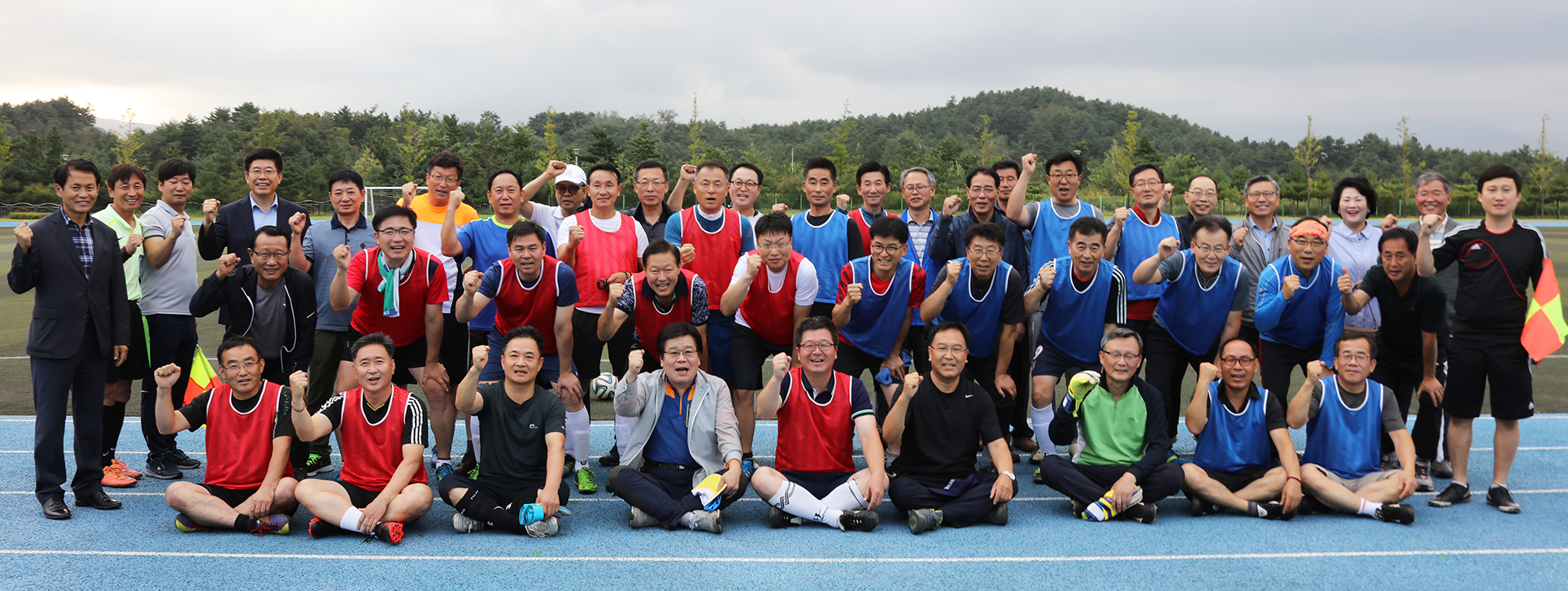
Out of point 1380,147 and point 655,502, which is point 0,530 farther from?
point 1380,147

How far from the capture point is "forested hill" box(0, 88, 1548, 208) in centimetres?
4578

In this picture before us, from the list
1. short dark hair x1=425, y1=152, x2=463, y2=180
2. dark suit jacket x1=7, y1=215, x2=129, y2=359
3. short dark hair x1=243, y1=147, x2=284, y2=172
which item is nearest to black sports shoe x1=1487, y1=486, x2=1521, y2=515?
Result: short dark hair x1=425, y1=152, x2=463, y2=180

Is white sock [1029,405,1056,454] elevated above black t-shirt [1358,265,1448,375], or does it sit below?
below

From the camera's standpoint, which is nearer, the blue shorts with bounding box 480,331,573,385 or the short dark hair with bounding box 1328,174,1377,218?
the blue shorts with bounding box 480,331,573,385

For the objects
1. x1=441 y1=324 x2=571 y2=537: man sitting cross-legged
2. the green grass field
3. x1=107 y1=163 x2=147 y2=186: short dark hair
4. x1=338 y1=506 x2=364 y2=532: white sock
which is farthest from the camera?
the green grass field

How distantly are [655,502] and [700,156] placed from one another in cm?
4466

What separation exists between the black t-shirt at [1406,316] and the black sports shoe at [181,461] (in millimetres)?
7829

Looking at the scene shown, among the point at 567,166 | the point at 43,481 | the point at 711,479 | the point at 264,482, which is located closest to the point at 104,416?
the point at 43,481

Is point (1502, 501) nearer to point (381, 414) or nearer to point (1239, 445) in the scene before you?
point (1239, 445)

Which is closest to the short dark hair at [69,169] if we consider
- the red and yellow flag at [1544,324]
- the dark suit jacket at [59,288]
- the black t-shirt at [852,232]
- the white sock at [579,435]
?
the dark suit jacket at [59,288]

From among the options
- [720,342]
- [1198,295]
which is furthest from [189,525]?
[1198,295]

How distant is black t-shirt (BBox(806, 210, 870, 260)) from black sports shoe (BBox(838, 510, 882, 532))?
6.89 feet

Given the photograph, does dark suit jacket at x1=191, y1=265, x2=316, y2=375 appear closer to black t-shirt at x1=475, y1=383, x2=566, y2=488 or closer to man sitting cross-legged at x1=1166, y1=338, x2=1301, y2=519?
black t-shirt at x1=475, y1=383, x2=566, y2=488

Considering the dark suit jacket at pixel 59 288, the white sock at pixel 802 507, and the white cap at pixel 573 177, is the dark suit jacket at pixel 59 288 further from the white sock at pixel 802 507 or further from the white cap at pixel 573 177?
the white sock at pixel 802 507
